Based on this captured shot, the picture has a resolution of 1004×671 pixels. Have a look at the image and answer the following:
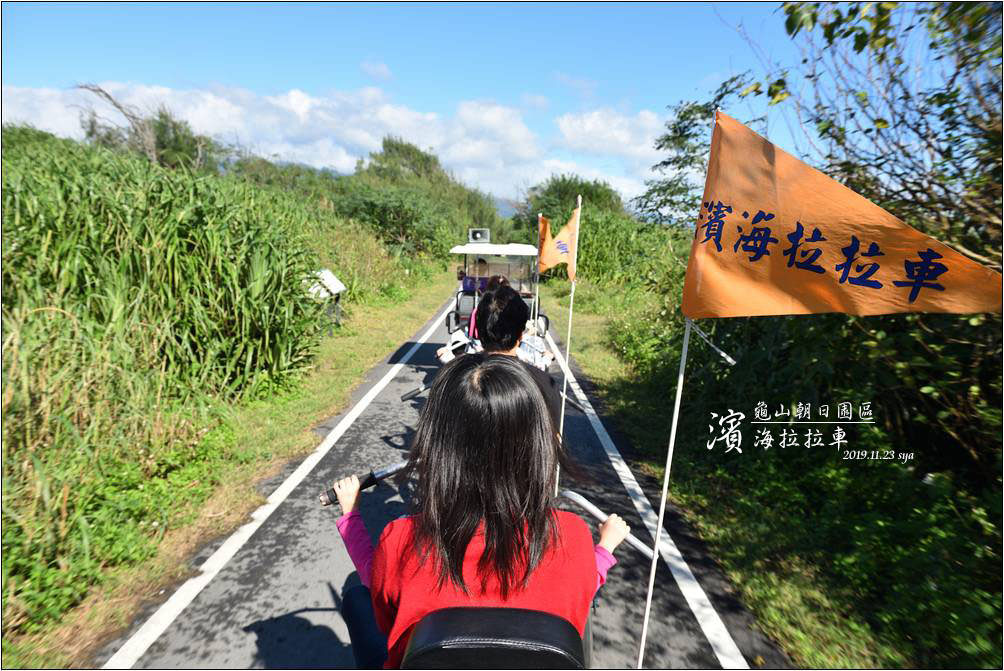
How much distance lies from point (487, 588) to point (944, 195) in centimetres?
409

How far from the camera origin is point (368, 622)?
1.95m

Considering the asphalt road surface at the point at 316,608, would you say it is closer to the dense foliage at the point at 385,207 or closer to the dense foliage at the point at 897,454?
the dense foliage at the point at 897,454

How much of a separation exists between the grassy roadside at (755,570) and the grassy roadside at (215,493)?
3409mm

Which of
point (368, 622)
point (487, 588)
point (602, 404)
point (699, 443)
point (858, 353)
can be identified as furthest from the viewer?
point (602, 404)

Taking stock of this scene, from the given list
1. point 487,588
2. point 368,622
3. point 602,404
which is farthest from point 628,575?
point 602,404

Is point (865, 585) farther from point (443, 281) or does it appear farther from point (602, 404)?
point (443, 281)

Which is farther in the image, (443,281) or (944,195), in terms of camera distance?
(443,281)

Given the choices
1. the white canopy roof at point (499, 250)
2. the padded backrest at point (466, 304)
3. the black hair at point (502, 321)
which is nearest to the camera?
the black hair at point (502, 321)

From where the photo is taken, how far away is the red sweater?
4.72 ft

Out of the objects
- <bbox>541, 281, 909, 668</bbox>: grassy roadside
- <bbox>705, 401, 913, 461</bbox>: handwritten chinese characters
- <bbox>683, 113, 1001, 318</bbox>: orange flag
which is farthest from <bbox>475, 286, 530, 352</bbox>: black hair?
<bbox>705, 401, 913, 461</bbox>: handwritten chinese characters

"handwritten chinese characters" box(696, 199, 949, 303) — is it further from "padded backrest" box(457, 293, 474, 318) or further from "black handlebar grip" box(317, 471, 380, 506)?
"padded backrest" box(457, 293, 474, 318)

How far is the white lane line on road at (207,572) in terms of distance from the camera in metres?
2.75

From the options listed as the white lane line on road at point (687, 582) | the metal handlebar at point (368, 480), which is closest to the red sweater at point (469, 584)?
the metal handlebar at point (368, 480)

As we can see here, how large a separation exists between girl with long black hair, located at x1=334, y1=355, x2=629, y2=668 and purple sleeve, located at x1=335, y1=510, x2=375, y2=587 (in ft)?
0.85
